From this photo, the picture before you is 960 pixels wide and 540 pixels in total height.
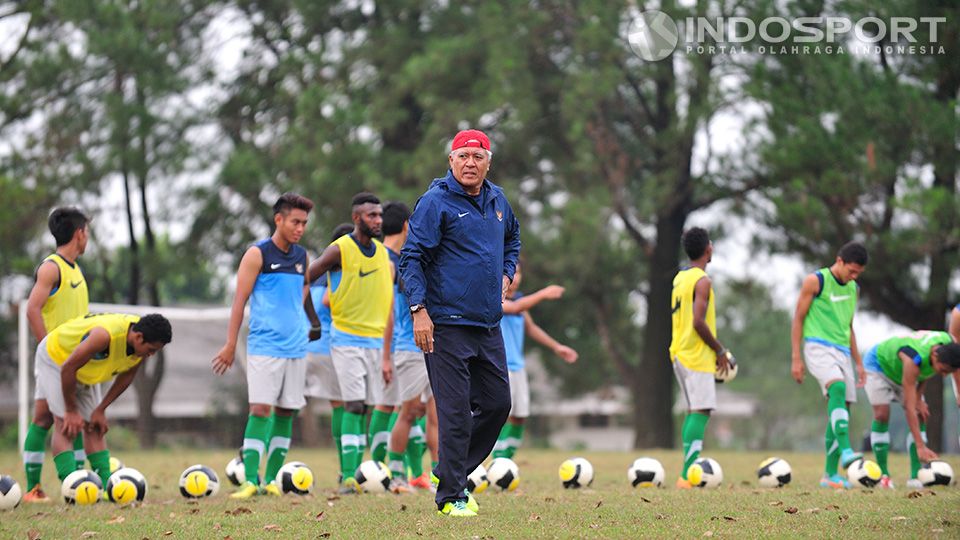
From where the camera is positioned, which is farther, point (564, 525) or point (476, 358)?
point (476, 358)

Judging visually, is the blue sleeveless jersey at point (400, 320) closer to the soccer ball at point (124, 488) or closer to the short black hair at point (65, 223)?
the soccer ball at point (124, 488)

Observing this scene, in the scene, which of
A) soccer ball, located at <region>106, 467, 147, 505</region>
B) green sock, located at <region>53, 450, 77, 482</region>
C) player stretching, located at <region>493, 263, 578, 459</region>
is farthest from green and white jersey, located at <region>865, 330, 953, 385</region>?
green sock, located at <region>53, 450, 77, 482</region>

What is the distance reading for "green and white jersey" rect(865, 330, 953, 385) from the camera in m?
12.0

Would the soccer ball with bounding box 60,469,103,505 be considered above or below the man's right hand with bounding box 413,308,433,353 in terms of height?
below

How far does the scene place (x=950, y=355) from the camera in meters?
11.4

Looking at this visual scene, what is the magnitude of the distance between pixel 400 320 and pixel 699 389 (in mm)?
2905

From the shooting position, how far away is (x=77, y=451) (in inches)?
452

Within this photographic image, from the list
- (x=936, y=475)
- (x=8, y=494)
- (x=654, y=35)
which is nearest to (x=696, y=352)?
(x=936, y=475)

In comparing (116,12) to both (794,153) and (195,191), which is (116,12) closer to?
(195,191)

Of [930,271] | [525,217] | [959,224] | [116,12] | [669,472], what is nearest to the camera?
[669,472]

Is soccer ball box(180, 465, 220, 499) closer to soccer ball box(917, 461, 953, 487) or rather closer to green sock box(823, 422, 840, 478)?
green sock box(823, 422, 840, 478)

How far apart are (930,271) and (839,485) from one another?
40.9 ft

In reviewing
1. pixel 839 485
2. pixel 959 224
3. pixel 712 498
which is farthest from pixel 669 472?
pixel 959 224

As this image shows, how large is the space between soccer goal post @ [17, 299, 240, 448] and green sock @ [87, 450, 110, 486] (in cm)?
747
